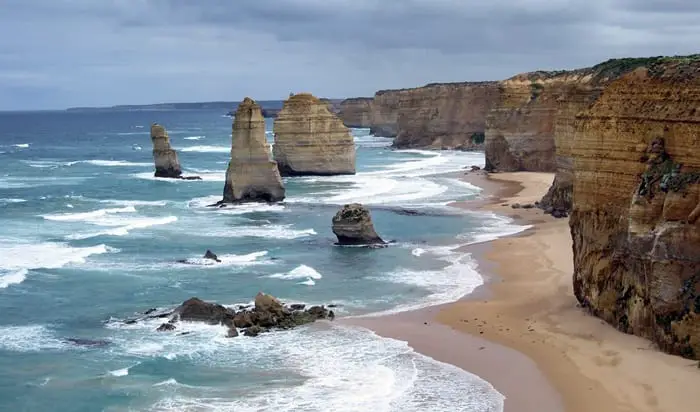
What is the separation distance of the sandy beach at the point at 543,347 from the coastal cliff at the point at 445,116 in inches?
2537

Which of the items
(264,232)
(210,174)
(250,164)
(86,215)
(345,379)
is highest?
(250,164)

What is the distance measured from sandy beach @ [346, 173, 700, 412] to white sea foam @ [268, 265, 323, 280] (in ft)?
20.1

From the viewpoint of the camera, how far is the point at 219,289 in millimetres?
31094

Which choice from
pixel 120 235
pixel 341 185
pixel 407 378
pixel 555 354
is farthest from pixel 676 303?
pixel 341 185

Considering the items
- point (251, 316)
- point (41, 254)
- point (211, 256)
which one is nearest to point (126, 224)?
point (41, 254)

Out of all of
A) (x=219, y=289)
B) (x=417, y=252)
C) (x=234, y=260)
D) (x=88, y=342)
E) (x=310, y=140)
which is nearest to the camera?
(x=88, y=342)

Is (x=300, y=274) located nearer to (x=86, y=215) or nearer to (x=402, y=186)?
(x=86, y=215)

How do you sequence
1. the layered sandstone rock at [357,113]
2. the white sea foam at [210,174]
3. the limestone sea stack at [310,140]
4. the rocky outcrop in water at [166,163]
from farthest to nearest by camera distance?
the layered sandstone rock at [357,113]
the white sea foam at [210,174]
the rocky outcrop in water at [166,163]
the limestone sea stack at [310,140]

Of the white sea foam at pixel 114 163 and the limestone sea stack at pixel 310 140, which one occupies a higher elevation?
the limestone sea stack at pixel 310 140

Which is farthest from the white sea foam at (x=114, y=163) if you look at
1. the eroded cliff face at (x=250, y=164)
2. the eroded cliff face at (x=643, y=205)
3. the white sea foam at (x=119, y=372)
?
the eroded cliff face at (x=643, y=205)

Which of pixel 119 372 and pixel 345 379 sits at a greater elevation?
pixel 119 372

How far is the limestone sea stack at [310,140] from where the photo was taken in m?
68.1

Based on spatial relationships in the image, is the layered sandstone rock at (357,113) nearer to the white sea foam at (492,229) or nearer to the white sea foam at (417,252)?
the white sea foam at (492,229)

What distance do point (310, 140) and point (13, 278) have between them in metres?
38.0
